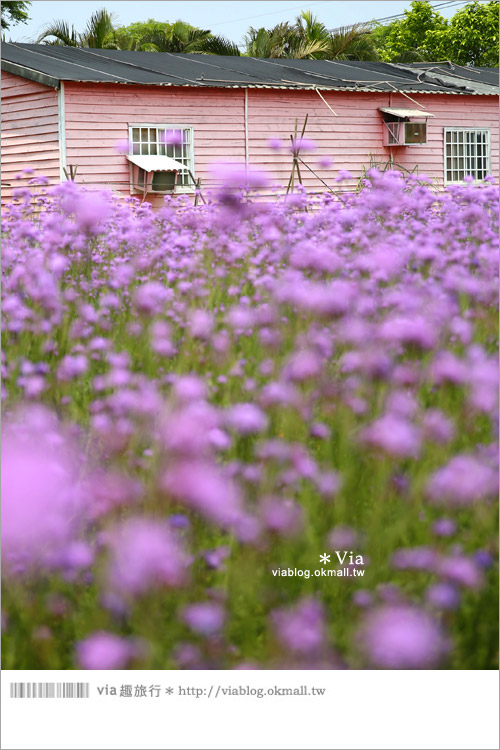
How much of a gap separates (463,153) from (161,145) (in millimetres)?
4236

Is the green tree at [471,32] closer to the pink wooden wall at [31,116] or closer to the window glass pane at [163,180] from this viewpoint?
the window glass pane at [163,180]

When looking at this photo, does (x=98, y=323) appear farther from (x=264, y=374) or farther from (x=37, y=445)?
(x=37, y=445)

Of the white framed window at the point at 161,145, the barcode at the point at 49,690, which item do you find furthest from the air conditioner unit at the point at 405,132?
the barcode at the point at 49,690

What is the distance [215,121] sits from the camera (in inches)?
461

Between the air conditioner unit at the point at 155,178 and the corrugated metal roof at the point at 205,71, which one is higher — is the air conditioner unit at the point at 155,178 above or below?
below

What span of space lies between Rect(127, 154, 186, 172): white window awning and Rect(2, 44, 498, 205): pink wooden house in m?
0.02

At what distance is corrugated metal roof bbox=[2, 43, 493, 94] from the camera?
998cm

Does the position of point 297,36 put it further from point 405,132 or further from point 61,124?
point 405,132

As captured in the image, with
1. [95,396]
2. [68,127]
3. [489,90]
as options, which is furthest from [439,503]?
[489,90]

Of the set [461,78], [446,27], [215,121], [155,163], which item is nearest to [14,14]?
[446,27]

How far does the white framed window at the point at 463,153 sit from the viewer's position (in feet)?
36.3

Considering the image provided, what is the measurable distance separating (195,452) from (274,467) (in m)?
0.43

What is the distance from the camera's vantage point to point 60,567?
1452 mm

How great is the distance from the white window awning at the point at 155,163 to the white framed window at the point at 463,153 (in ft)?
11.5
